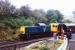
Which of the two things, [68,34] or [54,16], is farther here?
[68,34]

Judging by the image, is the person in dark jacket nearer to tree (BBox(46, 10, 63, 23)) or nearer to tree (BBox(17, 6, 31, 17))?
tree (BBox(46, 10, 63, 23))

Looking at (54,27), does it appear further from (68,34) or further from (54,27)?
(68,34)

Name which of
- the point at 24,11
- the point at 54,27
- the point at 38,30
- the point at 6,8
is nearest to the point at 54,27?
the point at 54,27

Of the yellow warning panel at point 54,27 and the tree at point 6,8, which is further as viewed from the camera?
the tree at point 6,8

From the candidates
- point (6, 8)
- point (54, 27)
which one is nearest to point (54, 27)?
point (54, 27)

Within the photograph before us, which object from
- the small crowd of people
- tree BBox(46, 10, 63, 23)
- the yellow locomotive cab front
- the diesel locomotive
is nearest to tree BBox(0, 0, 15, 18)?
the diesel locomotive

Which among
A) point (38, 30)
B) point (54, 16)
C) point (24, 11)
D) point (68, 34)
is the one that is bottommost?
point (68, 34)

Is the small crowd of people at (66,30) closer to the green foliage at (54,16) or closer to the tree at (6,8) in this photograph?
the green foliage at (54,16)

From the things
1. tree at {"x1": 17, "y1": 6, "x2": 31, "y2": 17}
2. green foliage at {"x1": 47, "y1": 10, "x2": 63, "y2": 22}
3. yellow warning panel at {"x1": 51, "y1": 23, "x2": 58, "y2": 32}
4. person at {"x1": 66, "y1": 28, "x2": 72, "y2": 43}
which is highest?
tree at {"x1": 17, "y1": 6, "x2": 31, "y2": 17}

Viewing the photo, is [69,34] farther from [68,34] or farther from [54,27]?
[54,27]

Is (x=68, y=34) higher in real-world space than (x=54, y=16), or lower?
lower

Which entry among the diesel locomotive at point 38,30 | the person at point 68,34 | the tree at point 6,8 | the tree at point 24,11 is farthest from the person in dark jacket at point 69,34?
the tree at point 6,8

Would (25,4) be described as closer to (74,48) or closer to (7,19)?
(7,19)

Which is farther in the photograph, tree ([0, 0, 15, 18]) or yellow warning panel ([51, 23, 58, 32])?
tree ([0, 0, 15, 18])
